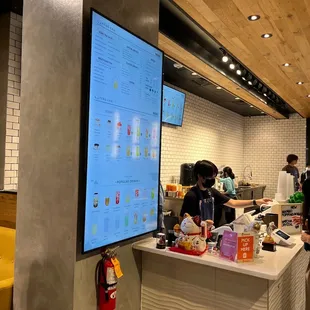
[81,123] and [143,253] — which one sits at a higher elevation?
[81,123]

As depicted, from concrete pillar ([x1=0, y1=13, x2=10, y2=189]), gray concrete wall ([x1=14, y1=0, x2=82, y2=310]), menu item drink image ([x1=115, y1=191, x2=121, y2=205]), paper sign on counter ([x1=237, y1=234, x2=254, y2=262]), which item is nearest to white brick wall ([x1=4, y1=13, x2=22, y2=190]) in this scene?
concrete pillar ([x1=0, y1=13, x2=10, y2=189])

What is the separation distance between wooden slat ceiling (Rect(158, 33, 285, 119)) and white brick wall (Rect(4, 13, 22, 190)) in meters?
1.71

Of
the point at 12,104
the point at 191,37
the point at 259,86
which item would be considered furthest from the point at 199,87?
the point at 12,104

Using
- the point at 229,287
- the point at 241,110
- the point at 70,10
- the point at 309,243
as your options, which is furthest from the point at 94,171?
the point at 241,110

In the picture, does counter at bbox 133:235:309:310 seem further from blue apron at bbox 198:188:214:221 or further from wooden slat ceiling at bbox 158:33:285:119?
wooden slat ceiling at bbox 158:33:285:119

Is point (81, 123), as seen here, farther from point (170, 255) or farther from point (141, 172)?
point (170, 255)

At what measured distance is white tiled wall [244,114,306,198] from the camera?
376 inches

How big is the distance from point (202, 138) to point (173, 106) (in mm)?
1790

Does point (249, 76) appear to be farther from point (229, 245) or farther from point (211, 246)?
point (229, 245)

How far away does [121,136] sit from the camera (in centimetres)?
210

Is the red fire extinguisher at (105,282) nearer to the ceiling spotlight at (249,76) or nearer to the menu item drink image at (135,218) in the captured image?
the menu item drink image at (135,218)

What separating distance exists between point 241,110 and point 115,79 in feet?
25.9

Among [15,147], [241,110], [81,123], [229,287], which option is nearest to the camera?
[81,123]

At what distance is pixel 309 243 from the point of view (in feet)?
8.25
